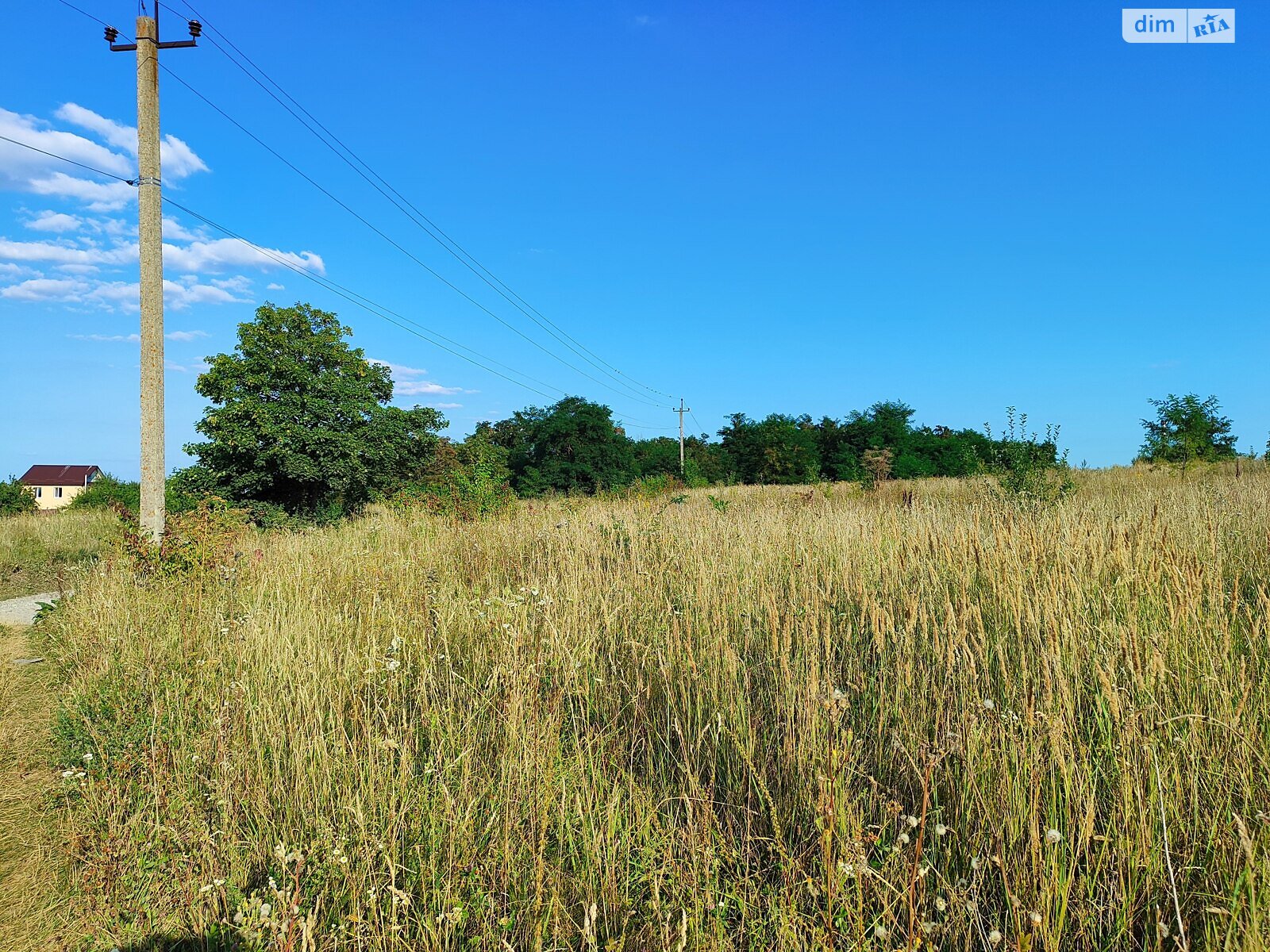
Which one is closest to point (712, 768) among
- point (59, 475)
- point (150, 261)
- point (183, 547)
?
point (183, 547)

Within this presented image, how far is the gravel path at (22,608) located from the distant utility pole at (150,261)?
1901 mm

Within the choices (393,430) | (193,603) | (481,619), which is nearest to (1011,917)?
(481,619)

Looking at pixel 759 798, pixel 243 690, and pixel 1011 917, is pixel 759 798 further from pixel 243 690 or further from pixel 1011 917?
pixel 243 690

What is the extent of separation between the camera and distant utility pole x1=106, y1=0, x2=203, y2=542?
27.8 ft

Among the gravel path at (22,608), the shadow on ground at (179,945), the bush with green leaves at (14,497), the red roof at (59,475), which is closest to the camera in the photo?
the shadow on ground at (179,945)

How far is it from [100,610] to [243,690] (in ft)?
11.5

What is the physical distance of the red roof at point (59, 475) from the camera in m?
87.5

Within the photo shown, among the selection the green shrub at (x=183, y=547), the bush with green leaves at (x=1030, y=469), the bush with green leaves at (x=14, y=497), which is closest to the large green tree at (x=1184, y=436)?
the bush with green leaves at (x=1030, y=469)

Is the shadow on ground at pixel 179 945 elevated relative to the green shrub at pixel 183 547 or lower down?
lower down

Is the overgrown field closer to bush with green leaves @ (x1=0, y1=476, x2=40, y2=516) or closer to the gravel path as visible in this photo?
the gravel path

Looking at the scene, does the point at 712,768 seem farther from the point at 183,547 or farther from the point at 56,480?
the point at 56,480

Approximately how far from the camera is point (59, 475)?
8850cm

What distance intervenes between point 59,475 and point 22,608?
10801cm

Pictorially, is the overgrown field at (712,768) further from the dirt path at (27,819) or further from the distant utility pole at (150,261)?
the distant utility pole at (150,261)
